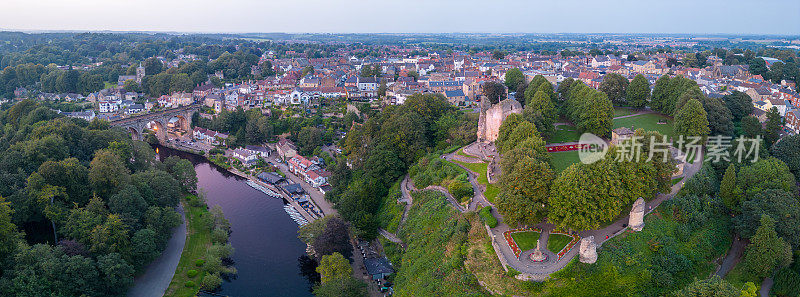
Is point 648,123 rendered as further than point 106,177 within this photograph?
Yes

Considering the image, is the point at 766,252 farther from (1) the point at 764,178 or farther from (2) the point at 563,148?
(2) the point at 563,148

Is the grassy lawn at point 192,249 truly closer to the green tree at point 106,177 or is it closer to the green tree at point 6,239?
the green tree at point 106,177

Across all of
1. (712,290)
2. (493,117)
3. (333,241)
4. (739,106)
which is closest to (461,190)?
(333,241)

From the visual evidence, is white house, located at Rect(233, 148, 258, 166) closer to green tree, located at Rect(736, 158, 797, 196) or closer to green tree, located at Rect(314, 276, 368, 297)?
green tree, located at Rect(314, 276, 368, 297)

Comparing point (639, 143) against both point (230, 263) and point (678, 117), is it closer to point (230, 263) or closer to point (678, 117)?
point (678, 117)

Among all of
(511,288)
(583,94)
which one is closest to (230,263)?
(511,288)

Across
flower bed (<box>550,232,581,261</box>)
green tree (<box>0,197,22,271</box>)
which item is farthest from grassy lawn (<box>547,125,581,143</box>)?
green tree (<box>0,197,22,271</box>)
